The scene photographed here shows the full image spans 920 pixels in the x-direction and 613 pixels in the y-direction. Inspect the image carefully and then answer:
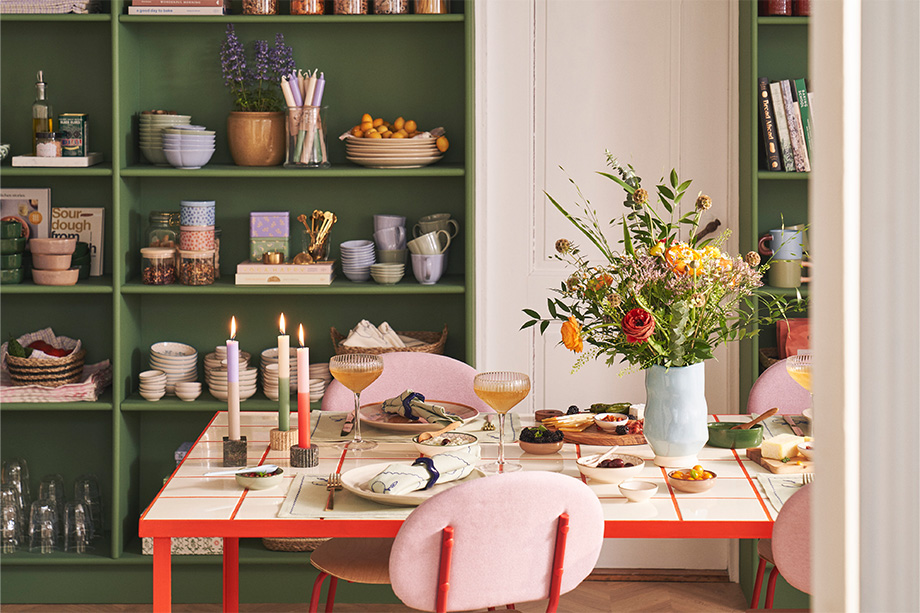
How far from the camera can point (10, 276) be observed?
3.03 meters

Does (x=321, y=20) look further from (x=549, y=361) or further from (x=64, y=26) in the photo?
(x=549, y=361)

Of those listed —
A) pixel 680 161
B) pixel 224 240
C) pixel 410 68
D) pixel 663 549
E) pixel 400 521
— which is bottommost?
pixel 663 549

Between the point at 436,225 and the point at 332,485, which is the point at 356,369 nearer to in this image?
the point at 332,485

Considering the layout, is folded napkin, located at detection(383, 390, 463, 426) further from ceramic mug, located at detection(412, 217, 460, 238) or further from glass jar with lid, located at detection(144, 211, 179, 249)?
glass jar with lid, located at detection(144, 211, 179, 249)

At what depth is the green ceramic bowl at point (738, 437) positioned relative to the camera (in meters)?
2.01

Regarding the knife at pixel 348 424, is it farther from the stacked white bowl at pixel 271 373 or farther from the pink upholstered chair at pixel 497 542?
the stacked white bowl at pixel 271 373

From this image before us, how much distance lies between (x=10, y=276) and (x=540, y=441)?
6.39 feet

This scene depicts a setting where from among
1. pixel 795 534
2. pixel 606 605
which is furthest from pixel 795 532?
pixel 606 605

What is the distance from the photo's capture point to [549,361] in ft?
10.6

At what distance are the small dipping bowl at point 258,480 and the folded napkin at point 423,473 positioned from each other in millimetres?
179

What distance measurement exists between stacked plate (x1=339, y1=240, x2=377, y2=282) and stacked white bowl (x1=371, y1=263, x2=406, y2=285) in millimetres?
50

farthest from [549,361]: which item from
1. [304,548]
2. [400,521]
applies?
[400,521]

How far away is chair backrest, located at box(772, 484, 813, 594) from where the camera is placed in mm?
1566

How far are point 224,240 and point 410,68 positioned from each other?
2.84 ft
